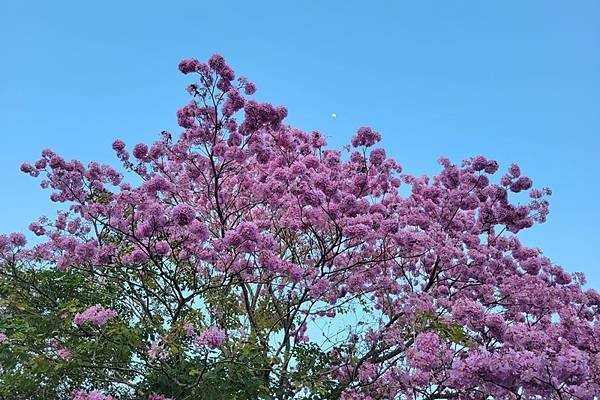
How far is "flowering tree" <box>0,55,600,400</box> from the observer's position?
21.6ft

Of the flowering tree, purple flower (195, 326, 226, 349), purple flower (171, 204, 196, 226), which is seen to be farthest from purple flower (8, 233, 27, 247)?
purple flower (195, 326, 226, 349)

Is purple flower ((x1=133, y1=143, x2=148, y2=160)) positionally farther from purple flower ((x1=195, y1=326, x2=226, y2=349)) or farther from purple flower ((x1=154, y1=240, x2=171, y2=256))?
purple flower ((x1=195, y1=326, x2=226, y2=349))

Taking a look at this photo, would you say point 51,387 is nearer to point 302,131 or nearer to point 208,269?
point 208,269

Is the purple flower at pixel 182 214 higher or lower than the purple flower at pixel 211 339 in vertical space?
higher

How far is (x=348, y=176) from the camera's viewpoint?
9.23 meters

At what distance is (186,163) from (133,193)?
1.35 m

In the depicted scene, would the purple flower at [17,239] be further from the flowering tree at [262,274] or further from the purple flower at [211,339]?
the purple flower at [211,339]

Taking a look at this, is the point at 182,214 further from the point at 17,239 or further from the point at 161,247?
the point at 17,239

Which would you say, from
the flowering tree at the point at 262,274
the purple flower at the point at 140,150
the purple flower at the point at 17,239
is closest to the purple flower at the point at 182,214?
the flowering tree at the point at 262,274

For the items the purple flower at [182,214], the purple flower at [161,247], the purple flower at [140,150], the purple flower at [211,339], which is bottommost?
the purple flower at [211,339]

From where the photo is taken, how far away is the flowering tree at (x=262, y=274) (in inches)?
260

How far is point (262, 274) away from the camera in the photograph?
7.92 m

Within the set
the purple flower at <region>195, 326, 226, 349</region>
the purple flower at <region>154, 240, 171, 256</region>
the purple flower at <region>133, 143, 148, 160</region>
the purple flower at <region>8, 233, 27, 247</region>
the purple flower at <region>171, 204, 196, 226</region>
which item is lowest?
the purple flower at <region>195, 326, 226, 349</region>

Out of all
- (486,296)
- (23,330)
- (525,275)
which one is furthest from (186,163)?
(525,275)
